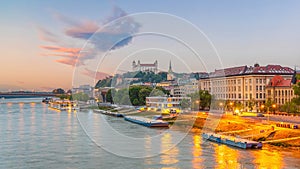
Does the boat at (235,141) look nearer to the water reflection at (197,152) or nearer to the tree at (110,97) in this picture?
the water reflection at (197,152)

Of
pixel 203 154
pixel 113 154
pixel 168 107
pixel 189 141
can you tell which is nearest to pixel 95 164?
pixel 113 154

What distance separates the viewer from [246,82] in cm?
3831

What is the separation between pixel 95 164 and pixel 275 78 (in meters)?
25.9

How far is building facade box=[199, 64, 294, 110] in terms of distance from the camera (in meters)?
36.6

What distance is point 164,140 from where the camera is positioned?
1922cm

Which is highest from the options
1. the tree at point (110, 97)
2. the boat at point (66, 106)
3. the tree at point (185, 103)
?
the tree at point (110, 97)

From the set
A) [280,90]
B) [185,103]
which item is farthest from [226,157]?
[185,103]

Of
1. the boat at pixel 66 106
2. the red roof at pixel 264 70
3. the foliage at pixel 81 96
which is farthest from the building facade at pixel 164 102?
the foliage at pixel 81 96

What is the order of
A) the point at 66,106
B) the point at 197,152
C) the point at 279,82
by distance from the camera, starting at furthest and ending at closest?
the point at 66,106
the point at 279,82
the point at 197,152

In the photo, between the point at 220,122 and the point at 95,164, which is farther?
the point at 220,122

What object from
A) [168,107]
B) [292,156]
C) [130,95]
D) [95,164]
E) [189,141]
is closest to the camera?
[95,164]

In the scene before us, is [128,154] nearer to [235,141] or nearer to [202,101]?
[235,141]

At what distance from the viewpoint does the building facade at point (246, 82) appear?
3659 cm

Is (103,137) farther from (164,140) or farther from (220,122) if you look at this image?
(220,122)
